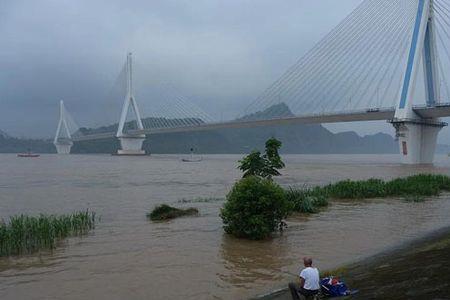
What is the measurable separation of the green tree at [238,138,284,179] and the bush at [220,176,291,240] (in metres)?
4.15

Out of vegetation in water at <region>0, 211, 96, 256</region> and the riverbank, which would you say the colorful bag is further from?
Answer: vegetation in water at <region>0, 211, 96, 256</region>

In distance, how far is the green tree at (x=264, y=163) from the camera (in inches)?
701

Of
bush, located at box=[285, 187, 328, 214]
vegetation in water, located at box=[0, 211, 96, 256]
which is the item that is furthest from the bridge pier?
vegetation in water, located at box=[0, 211, 96, 256]

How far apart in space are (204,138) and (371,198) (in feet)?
435

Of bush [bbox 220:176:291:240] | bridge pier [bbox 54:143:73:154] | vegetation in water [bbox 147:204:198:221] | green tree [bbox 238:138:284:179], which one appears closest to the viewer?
bush [bbox 220:176:291:240]

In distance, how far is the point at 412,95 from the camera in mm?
58500

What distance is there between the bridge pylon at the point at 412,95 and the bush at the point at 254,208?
46.6m

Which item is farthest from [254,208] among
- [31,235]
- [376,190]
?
[376,190]

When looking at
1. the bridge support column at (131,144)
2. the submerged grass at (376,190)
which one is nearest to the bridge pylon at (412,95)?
the submerged grass at (376,190)

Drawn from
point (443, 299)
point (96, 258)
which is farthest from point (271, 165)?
point (443, 299)

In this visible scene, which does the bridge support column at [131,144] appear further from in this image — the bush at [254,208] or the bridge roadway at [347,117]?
the bush at [254,208]

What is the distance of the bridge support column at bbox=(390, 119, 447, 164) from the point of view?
5881 centimetres

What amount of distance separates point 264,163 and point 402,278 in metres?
11.1

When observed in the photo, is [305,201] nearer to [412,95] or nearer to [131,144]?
[412,95]
